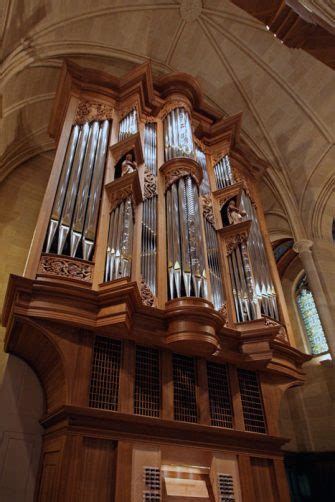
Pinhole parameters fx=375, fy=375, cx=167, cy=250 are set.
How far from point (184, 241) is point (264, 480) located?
2924 mm

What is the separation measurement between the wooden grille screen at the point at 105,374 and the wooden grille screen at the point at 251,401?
67.7 inches

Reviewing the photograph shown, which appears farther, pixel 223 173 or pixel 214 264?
pixel 223 173

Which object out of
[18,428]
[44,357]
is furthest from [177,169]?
[18,428]

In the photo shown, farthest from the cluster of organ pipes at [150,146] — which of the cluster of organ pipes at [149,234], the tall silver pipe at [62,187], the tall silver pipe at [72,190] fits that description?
the tall silver pipe at [62,187]

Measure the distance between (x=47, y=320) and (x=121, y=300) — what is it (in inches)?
29.5

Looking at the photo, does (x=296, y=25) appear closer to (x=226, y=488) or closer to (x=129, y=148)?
(x=129, y=148)

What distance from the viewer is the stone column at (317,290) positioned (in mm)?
6945

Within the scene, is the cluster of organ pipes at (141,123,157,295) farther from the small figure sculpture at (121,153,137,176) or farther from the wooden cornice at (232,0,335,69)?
the wooden cornice at (232,0,335,69)

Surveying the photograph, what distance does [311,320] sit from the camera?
10336 mm

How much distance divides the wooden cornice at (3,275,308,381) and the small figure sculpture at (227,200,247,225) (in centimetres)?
205

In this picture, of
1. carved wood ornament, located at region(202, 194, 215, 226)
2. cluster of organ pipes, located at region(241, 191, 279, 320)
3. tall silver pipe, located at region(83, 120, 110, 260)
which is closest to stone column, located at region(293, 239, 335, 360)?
cluster of organ pipes, located at region(241, 191, 279, 320)

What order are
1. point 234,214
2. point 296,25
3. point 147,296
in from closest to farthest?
1. point 296,25
2. point 147,296
3. point 234,214

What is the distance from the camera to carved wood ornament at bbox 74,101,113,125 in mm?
6279

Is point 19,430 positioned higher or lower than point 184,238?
lower
